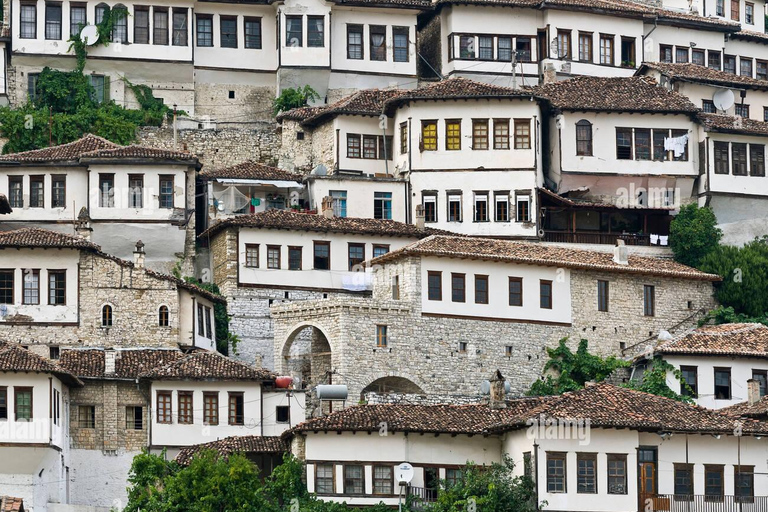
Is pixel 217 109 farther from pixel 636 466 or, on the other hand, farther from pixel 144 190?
pixel 636 466

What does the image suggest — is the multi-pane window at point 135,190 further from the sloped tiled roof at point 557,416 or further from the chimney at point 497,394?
the chimney at point 497,394

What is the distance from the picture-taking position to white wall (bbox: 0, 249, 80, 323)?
69812 mm

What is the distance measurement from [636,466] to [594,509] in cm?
195

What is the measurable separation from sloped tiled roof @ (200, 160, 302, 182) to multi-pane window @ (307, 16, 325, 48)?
8355 mm

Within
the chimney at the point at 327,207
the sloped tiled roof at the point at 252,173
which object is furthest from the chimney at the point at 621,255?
the sloped tiled roof at the point at 252,173

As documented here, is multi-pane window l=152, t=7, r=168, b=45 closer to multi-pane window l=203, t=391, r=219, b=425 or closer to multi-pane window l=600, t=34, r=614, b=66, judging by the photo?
multi-pane window l=600, t=34, r=614, b=66

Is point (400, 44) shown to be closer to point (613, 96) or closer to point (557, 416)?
point (613, 96)

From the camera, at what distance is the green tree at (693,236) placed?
80312mm

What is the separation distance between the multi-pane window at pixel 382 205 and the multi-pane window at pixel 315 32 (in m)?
10.7

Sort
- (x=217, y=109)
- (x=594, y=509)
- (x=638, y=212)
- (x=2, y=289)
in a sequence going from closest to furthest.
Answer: (x=594, y=509), (x=2, y=289), (x=638, y=212), (x=217, y=109)

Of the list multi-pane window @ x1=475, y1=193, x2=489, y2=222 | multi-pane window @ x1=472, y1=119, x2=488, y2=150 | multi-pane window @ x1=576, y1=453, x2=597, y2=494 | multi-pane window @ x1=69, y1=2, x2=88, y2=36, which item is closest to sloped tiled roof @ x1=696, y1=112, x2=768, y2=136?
multi-pane window @ x1=472, y1=119, x2=488, y2=150

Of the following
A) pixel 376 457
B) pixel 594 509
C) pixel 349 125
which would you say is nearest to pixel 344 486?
pixel 376 457

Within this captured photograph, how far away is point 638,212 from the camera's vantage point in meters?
83.9

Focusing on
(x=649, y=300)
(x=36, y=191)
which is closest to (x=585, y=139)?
(x=649, y=300)
